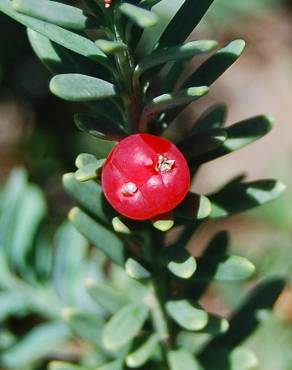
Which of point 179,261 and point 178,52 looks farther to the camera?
point 179,261

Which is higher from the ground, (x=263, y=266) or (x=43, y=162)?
(x=263, y=266)

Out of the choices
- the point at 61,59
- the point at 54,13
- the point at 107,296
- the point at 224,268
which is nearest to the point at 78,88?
the point at 54,13

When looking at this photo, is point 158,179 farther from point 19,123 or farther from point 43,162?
point 19,123

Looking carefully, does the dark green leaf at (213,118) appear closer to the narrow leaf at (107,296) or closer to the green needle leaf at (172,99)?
the green needle leaf at (172,99)

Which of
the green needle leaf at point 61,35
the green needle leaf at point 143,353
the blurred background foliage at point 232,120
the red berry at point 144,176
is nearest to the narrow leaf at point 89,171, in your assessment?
the red berry at point 144,176

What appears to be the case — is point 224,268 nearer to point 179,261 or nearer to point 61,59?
point 179,261

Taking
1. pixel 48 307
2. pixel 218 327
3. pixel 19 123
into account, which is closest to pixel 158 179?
pixel 218 327
